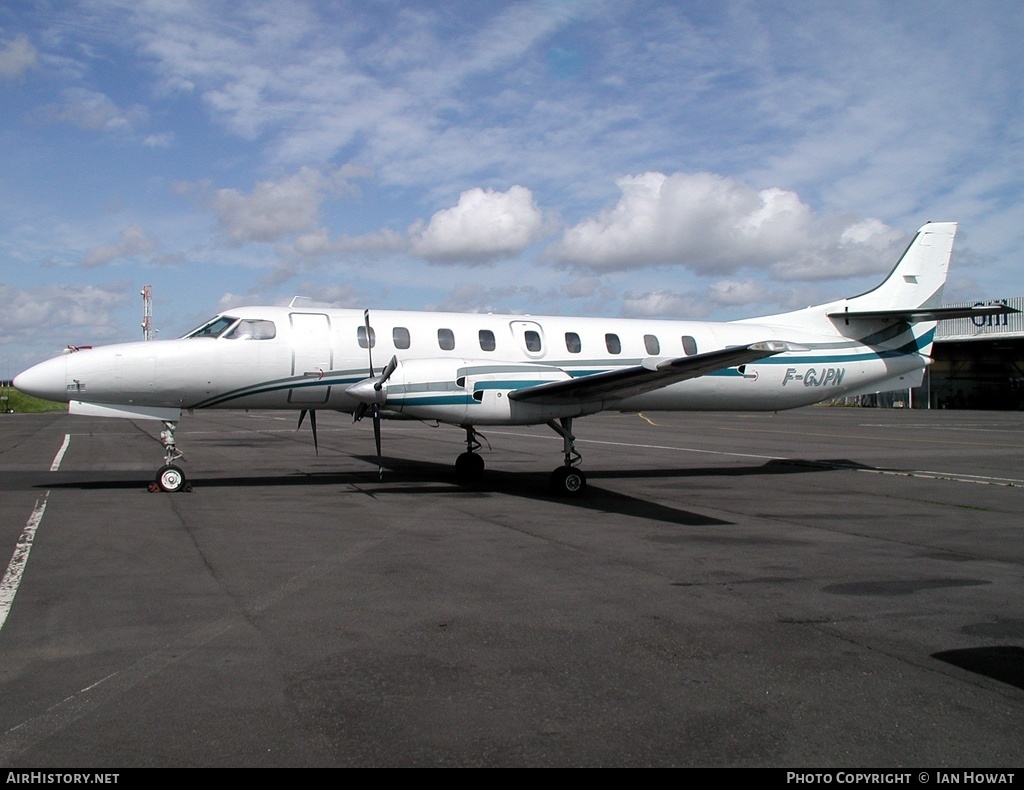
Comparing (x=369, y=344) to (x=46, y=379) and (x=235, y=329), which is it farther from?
(x=46, y=379)

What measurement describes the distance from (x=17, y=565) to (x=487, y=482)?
8992 mm

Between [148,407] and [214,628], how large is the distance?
8.54 meters

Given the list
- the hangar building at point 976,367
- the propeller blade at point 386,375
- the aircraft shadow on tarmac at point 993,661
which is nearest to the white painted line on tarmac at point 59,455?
the propeller blade at point 386,375

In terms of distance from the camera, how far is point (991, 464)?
63.6 feet

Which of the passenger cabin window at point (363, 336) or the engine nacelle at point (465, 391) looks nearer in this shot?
the engine nacelle at point (465, 391)

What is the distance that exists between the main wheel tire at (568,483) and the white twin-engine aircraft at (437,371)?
0.02 meters

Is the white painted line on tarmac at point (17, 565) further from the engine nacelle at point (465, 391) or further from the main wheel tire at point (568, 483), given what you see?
the main wheel tire at point (568, 483)

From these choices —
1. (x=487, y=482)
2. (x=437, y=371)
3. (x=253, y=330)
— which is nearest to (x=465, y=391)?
(x=437, y=371)

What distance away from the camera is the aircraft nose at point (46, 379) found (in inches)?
491

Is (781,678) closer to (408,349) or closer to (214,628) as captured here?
(214,628)

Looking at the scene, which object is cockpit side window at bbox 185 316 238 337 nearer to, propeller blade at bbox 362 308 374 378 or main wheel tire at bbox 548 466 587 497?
propeller blade at bbox 362 308 374 378

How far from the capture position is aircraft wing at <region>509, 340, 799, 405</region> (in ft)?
38.6

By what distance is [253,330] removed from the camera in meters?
13.7

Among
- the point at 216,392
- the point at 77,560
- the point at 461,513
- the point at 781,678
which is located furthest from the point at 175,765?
the point at 216,392
